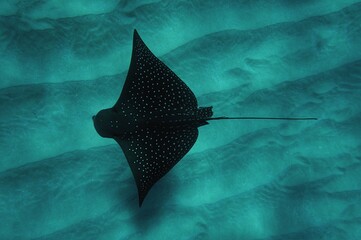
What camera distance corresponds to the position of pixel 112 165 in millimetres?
3689

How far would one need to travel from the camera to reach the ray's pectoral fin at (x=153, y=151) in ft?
10.2

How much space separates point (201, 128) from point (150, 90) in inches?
38.5

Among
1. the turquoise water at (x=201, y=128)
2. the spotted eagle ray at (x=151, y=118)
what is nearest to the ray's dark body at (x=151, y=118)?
the spotted eagle ray at (x=151, y=118)

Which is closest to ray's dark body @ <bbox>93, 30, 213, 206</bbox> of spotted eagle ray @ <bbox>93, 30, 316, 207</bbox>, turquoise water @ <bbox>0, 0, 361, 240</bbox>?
spotted eagle ray @ <bbox>93, 30, 316, 207</bbox>

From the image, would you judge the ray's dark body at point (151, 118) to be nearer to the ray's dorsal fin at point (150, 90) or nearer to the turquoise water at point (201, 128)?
the ray's dorsal fin at point (150, 90)

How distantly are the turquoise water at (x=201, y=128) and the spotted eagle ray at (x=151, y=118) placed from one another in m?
0.59

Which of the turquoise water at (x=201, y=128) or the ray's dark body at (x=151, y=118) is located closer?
the ray's dark body at (x=151, y=118)

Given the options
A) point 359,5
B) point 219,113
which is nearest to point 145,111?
point 219,113

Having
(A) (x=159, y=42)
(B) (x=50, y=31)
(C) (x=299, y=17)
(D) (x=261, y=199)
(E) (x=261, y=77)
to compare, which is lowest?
(D) (x=261, y=199)

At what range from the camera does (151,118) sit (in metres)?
3.18

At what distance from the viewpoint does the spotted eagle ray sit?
314 cm

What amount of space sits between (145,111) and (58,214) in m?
1.52

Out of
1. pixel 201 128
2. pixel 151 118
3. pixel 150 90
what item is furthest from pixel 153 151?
pixel 201 128

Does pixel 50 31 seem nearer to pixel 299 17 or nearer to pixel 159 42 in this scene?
pixel 159 42
